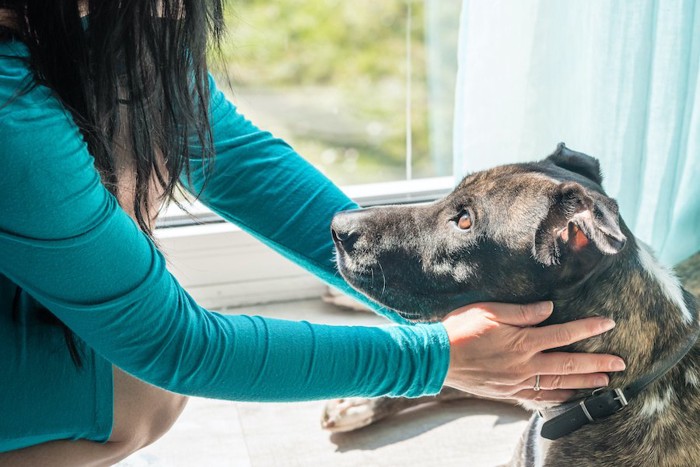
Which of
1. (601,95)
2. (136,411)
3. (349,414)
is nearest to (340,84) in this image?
(601,95)

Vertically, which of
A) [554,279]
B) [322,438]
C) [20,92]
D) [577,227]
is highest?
[20,92]

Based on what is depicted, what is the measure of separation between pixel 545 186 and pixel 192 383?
2.13 feet

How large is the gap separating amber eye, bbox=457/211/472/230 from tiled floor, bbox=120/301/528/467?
0.74 meters

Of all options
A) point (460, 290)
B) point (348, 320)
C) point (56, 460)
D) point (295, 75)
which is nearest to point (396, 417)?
point (348, 320)

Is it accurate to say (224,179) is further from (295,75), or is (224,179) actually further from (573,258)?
(295,75)

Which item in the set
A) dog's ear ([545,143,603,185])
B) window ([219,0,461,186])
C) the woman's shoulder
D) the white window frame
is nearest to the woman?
the woman's shoulder

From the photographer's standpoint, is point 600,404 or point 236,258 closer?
point 600,404

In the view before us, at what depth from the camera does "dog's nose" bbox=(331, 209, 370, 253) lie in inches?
60.8

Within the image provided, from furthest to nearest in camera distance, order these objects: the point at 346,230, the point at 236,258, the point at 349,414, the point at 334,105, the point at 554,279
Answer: the point at 334,105, the point at 236,258, the point at 349,414, the point at 346,230, the point at 554,279

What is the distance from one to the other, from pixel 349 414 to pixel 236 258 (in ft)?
2.69

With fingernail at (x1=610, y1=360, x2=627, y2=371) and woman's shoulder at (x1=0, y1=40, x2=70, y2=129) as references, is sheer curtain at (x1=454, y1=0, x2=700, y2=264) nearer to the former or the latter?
fingernail at (x1=610, y1=360, x2=627, y2=371)

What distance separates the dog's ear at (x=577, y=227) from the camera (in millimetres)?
1256

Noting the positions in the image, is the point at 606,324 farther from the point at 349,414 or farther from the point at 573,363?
the point at 349,414

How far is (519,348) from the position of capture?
144 centimetres
